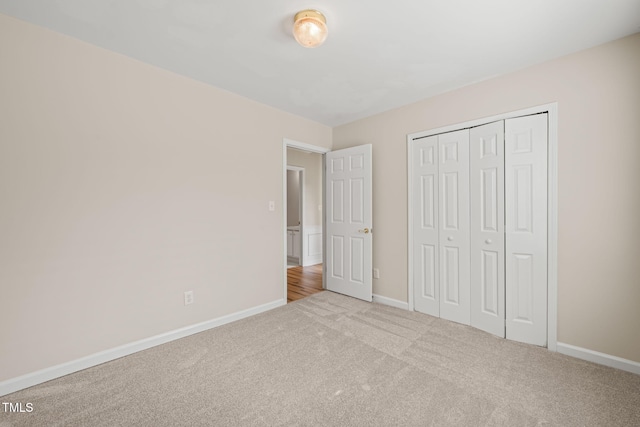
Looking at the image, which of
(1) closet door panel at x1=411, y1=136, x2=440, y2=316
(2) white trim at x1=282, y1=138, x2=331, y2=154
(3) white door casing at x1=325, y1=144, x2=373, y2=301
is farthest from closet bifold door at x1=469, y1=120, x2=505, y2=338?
(2) white trim at x1=282, y1=138, x2=331, y2=154

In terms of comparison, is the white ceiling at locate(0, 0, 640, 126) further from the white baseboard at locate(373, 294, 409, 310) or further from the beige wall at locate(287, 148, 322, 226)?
the beige wall at locate(287, 148, 322, 226)

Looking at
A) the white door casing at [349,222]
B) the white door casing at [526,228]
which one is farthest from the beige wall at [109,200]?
the white door casing at [526,228]

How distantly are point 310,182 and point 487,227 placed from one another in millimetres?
3838

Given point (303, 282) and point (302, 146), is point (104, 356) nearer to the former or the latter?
point (303, 282)

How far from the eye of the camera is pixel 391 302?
11.0 ft

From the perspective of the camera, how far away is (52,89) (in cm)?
193

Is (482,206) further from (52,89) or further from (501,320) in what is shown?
(52,89)

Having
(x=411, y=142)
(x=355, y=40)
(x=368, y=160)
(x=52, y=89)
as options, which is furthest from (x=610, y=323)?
(x=52, y=89)

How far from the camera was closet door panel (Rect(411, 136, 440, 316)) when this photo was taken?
9.82 feet

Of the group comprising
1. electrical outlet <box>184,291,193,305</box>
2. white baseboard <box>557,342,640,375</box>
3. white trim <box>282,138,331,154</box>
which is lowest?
white baseboard <box>557,342,640,375</box>

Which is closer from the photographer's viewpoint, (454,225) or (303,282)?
(454,225)

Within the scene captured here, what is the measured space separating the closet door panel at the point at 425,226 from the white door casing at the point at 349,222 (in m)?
0.57

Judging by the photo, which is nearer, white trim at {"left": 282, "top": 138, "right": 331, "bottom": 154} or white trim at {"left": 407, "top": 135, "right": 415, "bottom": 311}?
white trim at {"left": 407, "top": 135, "right": 415, "bottom": 311}

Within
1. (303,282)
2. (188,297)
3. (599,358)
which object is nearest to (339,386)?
(188,297)
